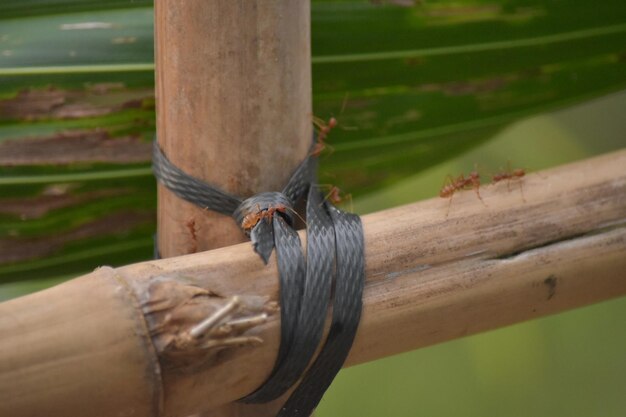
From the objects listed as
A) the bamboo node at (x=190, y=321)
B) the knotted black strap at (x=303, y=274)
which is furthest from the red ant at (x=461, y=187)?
the bamboo node at (x=190, y=321)

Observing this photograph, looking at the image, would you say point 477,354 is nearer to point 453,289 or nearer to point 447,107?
point 447,107

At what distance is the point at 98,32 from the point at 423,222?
40 cm

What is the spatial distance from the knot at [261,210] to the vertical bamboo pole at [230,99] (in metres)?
0.02

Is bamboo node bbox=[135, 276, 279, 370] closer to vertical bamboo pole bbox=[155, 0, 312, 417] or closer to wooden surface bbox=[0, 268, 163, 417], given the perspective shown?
wooden surface bbox=[0, 268, 163, 417]

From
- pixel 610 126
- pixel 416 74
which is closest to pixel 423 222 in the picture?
pixel 416 74

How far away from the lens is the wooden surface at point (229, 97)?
718 mm

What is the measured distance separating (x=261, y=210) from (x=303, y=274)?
0.07 meters

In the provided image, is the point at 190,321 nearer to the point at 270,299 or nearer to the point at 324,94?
the point at 270,299

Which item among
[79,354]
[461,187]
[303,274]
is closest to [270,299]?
[303,274]

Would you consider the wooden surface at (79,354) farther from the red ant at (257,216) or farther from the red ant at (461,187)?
the red ant at (461,187)

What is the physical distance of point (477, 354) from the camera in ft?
4.91

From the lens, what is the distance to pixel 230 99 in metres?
0.73

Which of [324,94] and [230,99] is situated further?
[324,94]

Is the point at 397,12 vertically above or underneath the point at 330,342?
above
